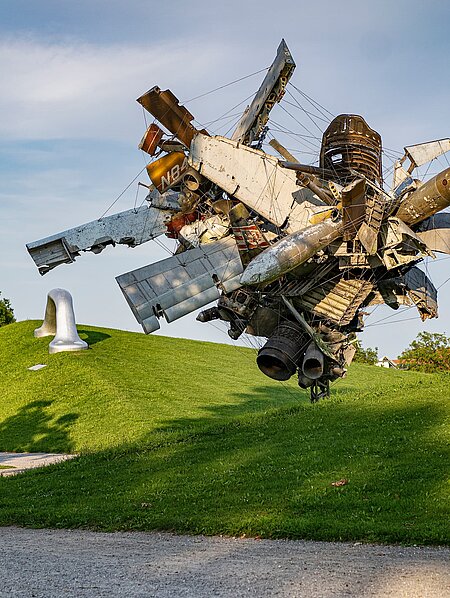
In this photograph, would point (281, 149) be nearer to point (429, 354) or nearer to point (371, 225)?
point (371, 225)

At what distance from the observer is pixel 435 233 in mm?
14453

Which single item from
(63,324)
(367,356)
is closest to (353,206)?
(63,324)

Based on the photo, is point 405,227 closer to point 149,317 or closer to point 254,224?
point 254,224

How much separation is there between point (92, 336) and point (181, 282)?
37.3m

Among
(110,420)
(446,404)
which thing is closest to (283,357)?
(446,404)

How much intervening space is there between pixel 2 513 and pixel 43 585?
6815mm

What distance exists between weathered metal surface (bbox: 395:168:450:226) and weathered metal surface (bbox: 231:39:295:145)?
10.8 ft

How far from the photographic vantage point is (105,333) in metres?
51.5

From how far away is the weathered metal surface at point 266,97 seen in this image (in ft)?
45.3

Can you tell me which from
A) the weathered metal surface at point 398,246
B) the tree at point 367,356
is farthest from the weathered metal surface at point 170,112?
the tree at point 367,356

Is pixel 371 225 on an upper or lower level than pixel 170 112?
lower

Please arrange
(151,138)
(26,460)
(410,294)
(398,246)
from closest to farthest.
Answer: (398,246)
(151,138)
(410,294)
(26,460)

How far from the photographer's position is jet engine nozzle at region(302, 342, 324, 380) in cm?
1470

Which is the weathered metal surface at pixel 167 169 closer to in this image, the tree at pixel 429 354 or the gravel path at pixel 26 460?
the gravel path at pixel 26 460
